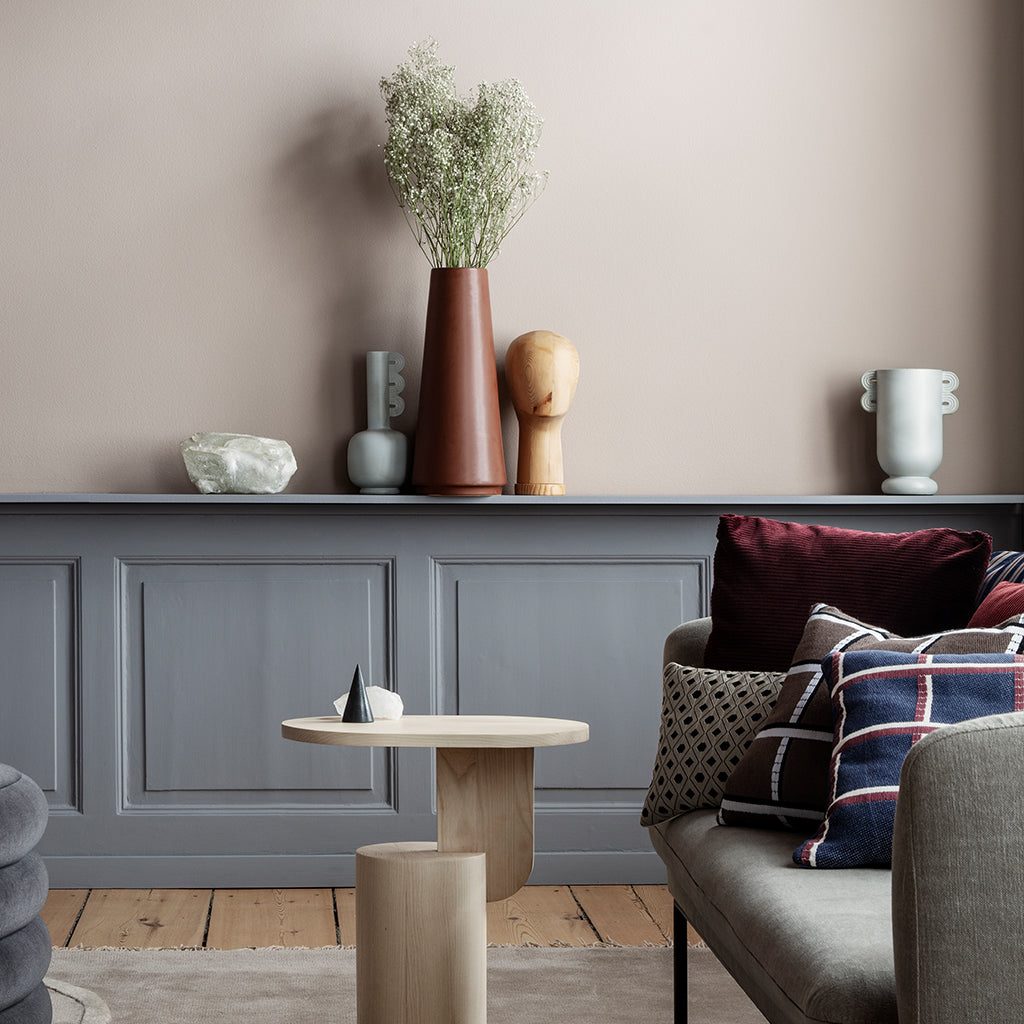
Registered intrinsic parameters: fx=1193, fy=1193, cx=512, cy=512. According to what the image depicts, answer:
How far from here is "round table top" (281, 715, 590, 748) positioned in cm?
171

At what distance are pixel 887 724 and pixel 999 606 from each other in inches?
14.7

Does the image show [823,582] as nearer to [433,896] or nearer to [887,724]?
[887,724]

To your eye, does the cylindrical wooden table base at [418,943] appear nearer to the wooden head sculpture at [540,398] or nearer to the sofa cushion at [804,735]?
the sofa cushion at [804,735]

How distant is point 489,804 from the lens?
183 centimetres

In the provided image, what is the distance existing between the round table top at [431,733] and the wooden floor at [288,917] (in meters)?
0.88

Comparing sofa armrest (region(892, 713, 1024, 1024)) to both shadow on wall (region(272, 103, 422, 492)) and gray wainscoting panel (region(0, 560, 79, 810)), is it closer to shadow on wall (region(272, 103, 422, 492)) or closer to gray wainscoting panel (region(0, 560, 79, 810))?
shadow on wall (region(272, 103, 422, 492))

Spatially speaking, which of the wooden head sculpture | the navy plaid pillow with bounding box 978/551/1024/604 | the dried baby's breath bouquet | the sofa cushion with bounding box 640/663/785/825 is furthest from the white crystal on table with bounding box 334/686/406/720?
the dried baby's breath bouquet

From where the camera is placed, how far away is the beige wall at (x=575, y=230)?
10.1ft

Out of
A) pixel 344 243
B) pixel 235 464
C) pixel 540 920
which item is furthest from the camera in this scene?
pixel 344 243

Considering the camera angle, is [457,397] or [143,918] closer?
[143,918]

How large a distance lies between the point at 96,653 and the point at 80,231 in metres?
1.09

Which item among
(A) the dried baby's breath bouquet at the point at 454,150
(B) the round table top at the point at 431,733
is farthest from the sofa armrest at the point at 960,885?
(A) the dried baby's breath bouquet at the point at 454,150

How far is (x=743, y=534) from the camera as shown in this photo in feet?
6.75

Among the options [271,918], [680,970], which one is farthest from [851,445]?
[271,918]
